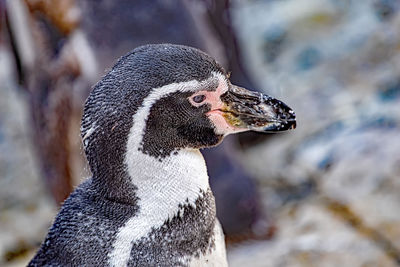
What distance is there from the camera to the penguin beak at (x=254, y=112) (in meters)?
1.78

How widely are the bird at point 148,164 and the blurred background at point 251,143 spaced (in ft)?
4.32

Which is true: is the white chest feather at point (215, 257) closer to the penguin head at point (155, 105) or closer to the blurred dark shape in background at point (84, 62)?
the penguin head at point (155, 105)

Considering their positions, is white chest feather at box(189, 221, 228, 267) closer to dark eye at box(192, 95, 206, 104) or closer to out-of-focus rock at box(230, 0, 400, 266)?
dark eye at box(192, 95, 206, 104)

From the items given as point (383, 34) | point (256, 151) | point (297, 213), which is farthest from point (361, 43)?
point (297, 213)

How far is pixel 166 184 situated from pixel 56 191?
1.85 meters

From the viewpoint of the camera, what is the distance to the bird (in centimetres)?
165

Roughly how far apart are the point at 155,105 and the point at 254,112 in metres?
0.27

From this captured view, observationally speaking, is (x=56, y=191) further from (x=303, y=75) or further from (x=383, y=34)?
(x=383, y=34)

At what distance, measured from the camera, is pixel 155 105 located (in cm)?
166

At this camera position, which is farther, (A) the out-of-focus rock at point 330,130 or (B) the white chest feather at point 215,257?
(A) the out-of-focus rock at point 330,130

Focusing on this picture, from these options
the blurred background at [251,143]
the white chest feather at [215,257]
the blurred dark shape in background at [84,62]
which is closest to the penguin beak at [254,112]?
the white chest feather at [215,257]

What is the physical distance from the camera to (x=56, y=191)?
3.43 metres

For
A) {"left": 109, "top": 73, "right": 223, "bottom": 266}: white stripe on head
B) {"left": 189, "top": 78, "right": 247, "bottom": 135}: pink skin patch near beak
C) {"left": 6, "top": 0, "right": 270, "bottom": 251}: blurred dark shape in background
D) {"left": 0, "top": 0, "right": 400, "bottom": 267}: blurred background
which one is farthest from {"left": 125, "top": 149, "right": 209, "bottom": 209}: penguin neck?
{"left": 6, "top": 0, "right": 270, "bottom": 251}: blurred dark shape in background

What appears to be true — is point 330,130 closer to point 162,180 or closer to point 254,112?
point 254,112
